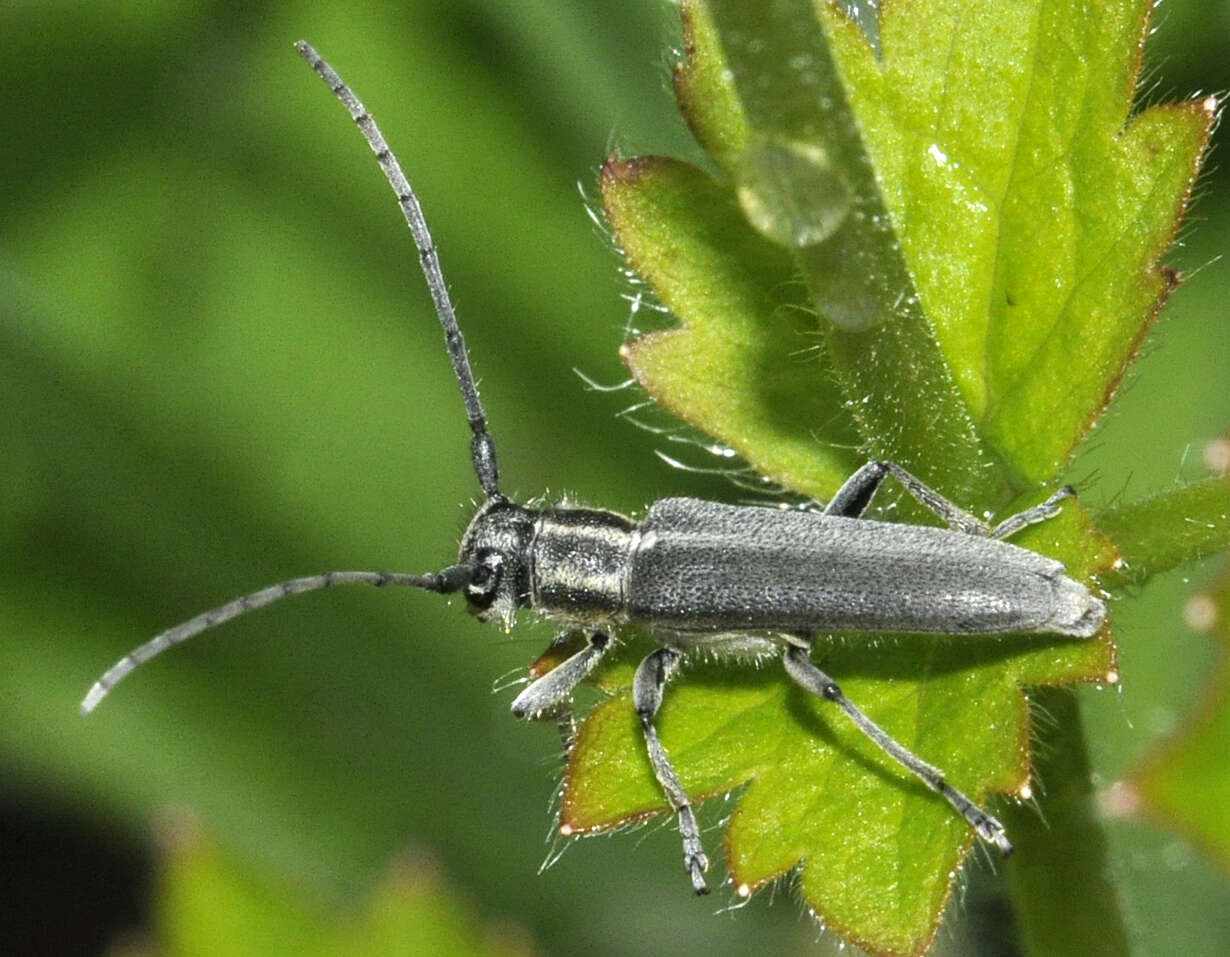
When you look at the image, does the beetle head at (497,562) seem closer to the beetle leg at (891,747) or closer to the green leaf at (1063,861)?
the beetle leg at (891,747)

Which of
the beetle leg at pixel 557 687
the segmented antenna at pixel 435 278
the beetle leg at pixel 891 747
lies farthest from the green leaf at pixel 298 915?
the beetle leg at pixel 891 747

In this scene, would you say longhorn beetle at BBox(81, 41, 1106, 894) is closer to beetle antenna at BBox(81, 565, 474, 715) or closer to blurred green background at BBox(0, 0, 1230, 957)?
beetle antenna at BBox(81, 565, 474, 715)

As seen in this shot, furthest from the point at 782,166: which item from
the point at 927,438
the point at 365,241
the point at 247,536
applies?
the point at 365,241

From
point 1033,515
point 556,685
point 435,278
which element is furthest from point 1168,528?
point 435,278

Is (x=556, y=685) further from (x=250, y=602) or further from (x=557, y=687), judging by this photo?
(x=250, y=602)

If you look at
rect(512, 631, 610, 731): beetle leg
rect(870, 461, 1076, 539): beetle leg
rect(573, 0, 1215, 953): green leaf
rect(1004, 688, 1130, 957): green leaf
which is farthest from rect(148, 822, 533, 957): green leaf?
rect(870, 461, 1076, 539): beetle leg

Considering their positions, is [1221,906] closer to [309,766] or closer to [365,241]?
[309,766]
